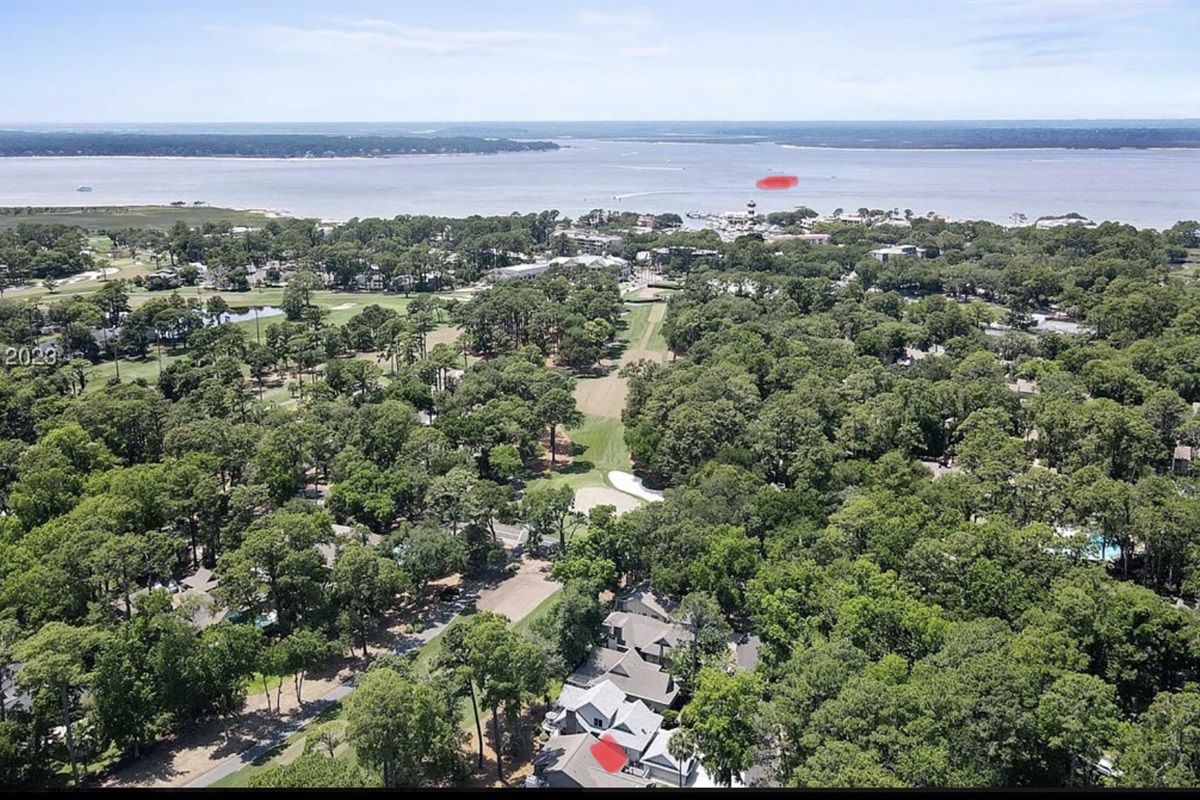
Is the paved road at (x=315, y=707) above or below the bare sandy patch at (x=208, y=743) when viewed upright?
above

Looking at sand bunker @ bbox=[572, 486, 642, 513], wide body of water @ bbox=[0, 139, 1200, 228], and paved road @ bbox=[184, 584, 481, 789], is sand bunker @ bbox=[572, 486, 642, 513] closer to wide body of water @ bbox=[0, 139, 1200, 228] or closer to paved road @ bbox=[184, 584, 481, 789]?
paved road @ bbox=[184, 584, 481, 789]

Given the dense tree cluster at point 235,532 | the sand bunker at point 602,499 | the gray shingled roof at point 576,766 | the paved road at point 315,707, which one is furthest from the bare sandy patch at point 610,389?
the gray shingled roof at point 576,766

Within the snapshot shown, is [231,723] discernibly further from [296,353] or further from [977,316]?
[977,316]

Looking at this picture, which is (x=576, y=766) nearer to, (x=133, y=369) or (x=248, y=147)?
(x=133, y=369)

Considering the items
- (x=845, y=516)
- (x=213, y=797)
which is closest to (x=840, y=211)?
(x=845, y=516)

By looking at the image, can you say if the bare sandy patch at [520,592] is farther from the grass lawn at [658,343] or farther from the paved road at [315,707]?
the grass lawn at [658,343]

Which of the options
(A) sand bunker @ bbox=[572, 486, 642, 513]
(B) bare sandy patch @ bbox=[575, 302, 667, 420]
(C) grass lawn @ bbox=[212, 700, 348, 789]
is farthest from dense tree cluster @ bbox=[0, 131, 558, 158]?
(C) grass lawn @ bbox=[212, 700, 348, 789]
